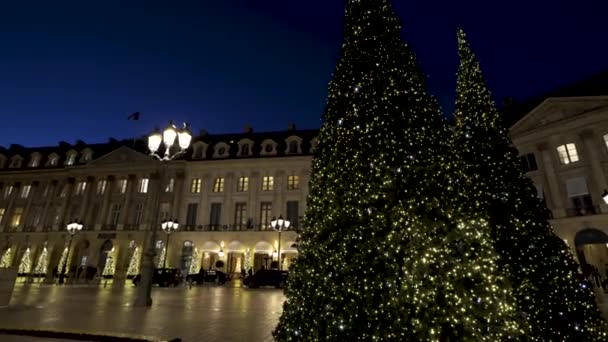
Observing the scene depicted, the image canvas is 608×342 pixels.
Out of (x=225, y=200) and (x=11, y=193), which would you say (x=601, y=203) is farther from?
(x=11, y=193)

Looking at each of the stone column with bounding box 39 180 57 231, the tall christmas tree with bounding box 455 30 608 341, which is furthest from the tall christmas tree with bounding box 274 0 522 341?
the stone column with bounding box 39 180 57 231

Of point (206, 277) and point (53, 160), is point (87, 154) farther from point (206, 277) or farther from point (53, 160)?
point (206, 277)

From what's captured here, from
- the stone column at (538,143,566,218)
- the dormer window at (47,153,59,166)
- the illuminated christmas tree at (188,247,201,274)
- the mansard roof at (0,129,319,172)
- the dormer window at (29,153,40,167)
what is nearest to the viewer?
the stone column at (538,143,566,218)

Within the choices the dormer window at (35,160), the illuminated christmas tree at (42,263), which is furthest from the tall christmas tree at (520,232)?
the dormer window at (35,160)

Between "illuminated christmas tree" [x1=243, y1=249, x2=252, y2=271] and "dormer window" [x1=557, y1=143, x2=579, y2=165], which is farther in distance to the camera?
"illuminated christmas tree" [x1=243, y1=249, x2=252, y2=271]

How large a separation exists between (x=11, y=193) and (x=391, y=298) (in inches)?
2159

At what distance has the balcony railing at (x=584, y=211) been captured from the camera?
25247 millimetres

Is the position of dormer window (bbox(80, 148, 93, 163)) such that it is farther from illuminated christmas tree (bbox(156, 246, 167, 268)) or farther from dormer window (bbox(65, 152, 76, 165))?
illuminated christmas tree (bbox(156, 246, 167, 268))

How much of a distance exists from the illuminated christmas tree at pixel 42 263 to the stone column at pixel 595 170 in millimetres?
54814

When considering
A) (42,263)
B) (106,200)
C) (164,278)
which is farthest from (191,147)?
(42,263)

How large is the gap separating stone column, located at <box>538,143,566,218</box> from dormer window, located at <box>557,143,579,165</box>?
2.45ft

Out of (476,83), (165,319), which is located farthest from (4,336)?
(476,83)

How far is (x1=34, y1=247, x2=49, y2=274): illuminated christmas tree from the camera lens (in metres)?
35.9

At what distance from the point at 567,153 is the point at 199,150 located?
37.7 meters
